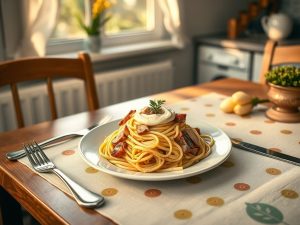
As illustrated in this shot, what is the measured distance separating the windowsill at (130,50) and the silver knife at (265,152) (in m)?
1.36

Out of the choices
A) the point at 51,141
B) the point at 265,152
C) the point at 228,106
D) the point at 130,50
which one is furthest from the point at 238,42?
the point at 51,141

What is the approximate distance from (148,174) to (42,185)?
0.22 m

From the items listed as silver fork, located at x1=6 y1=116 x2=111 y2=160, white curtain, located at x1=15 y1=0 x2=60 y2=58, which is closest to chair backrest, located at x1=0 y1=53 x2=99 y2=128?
silver fork, located at x1=6 y1=116 x2=111 y2=160

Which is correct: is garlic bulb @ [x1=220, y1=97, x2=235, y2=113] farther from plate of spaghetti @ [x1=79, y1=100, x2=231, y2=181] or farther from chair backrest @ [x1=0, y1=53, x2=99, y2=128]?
chair backrest @ [x1=0, y1=53, x2=99, y2=128]

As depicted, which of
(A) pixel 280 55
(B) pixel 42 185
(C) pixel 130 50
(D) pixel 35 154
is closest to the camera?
(B) pixel 42 185

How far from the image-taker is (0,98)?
1804 millimetres

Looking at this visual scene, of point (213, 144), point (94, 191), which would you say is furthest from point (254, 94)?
point (94, 191)

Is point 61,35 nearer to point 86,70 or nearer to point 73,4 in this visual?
point 73,4

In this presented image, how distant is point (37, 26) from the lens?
1914 millimetres

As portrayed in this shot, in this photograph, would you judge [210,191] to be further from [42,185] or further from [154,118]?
[42,185]

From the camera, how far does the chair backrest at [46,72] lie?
4.10 feet

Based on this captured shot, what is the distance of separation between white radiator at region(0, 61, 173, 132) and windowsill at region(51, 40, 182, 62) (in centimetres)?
9

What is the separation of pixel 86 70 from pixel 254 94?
625mm

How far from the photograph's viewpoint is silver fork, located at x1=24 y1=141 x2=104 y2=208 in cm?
70
